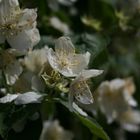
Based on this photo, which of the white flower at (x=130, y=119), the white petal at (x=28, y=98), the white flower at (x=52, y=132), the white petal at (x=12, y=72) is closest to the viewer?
the white petal at (x=28, y=98)

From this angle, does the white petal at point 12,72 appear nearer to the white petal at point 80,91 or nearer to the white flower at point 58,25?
the white petal at point 80,91

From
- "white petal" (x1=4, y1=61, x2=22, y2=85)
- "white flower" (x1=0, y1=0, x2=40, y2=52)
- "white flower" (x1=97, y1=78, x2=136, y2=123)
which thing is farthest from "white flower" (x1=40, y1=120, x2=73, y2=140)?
"white flower" (x1=0, y1=0, x2=40, y2=52)

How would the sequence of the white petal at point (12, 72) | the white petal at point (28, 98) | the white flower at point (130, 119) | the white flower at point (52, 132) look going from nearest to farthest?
the white petal at point (28, 98) → the white petal at point (12, 72) → the white flower at point (52, 132) → the white flower at point (130, 119)

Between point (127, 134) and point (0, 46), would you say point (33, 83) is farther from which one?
point (127, 134)

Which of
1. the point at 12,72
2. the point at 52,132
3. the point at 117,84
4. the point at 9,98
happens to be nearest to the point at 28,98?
the point at 9,98

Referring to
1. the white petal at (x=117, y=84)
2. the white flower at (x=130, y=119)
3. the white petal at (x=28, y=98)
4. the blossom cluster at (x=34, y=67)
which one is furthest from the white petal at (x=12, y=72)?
the white flower at (x=130, y=119)

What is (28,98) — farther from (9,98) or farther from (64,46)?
(64,46)

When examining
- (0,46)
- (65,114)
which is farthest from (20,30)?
(65,114)
